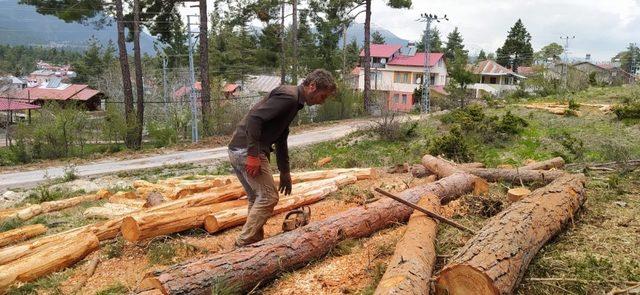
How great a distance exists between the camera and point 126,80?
20500 mm

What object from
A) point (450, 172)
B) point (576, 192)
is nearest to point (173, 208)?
point (450, 172)

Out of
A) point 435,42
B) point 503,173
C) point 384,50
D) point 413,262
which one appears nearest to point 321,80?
point 413,262

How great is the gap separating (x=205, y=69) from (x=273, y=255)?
19087 millimetres

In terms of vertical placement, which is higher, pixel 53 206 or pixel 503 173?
pixel 503 173

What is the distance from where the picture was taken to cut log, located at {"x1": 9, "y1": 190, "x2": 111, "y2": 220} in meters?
8.36

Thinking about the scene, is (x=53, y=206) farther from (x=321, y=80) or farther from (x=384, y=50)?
(x=384, y=50)

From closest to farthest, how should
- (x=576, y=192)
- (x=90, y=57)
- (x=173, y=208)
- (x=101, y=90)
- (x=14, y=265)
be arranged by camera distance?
(x=14, y=265) < (x=576, y=192) < (x=173, y=208) < (x=101, y=90) < (x=90, y=57)

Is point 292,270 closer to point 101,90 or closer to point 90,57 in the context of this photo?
A: point 101,90

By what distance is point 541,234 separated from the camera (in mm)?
4148

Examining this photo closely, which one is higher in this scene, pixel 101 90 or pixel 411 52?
pixel 411 52

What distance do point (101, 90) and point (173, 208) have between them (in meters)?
48.9

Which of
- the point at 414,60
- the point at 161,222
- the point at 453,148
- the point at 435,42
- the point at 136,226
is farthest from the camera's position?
the point at 435,42

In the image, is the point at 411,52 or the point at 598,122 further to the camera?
the point at 411,52

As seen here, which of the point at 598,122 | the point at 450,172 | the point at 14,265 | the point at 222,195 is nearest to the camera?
the point at 14,265
